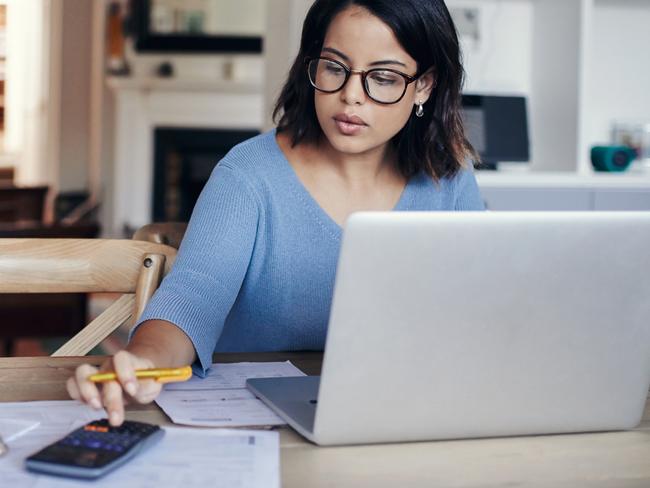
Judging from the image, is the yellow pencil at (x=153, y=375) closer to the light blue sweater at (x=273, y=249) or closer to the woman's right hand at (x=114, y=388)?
the woman's right hand at (x=114, y=388)

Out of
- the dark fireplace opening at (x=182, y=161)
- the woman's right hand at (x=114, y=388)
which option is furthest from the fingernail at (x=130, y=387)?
the dark fireplace opening at (x=182, y=161)

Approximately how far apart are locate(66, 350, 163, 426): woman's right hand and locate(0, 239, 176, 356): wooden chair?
44cm

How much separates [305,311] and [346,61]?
1.28 feet

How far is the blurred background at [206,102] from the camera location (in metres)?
3.25

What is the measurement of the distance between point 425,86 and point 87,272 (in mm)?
610

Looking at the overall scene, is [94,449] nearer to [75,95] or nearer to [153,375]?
[153,375]

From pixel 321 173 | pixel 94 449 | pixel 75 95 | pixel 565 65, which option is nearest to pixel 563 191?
pixel 565 65

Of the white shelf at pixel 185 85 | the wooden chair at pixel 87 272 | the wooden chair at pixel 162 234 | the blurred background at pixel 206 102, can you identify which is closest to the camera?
the wooden chair at pixel 87 272

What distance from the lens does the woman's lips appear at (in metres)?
1.41

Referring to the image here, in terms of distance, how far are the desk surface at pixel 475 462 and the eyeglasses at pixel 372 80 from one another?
0.58 meters

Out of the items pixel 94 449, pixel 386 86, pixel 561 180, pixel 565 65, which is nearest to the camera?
pixel 94 449

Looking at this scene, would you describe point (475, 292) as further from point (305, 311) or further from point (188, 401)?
point (305, 311)

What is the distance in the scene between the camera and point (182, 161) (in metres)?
6.21

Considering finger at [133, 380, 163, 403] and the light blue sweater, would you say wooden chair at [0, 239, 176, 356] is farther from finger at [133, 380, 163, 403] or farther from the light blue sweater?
finger at [133, 380, 163, 403]
